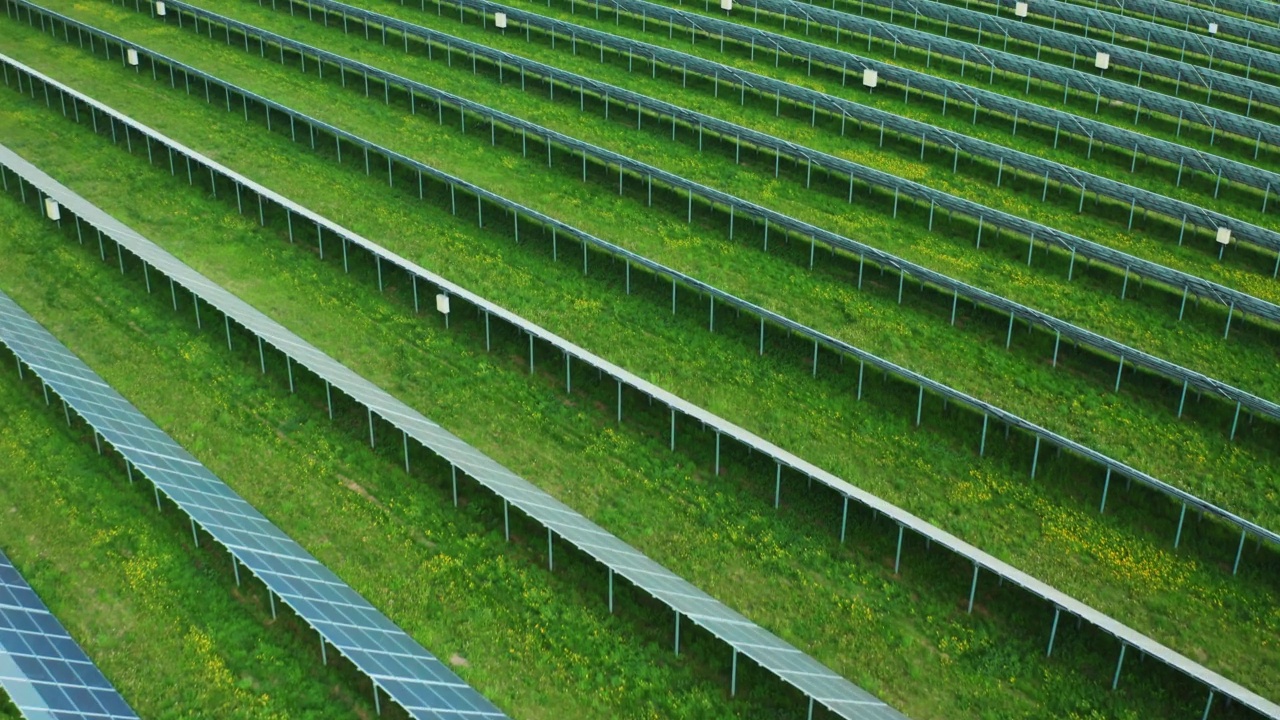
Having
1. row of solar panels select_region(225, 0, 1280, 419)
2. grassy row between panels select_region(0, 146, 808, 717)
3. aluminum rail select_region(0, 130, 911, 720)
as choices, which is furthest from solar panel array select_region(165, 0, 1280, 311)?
aluminum rail select_region(0, 130, 911, 720)

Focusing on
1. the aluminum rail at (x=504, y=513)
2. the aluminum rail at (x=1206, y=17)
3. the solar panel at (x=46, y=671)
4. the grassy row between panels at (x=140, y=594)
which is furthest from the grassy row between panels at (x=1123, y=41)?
the solar panel at (x=46, y=671)

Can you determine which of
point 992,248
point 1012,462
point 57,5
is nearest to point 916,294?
point 992,248

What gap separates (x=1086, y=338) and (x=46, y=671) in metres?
22.9

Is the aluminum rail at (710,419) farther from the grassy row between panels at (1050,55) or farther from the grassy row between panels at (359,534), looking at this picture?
the grassy row between panels at (1050,55)

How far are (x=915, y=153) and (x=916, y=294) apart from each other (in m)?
9.49

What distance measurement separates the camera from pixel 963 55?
4825cm

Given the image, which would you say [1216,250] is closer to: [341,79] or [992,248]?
[992,248]

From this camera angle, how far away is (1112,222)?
37.9 meters

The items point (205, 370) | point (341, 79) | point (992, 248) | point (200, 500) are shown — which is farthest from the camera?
point (341, 79)

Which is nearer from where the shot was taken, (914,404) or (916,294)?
(914,404)

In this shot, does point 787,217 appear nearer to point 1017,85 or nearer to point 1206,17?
point 1017,85

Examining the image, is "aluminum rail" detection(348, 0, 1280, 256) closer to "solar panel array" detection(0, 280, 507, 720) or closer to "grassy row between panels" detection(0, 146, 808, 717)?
"grassy row between panels" detection(0, 146, 808, 717)

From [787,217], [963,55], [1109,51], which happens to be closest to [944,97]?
[963,55]

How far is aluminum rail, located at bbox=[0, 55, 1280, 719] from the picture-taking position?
21625mm
